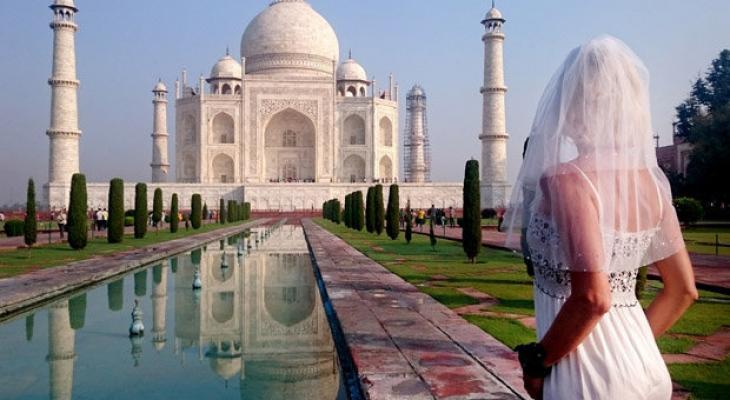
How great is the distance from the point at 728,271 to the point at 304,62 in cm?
2788

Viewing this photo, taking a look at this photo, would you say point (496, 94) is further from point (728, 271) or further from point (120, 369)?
point (120, 369)

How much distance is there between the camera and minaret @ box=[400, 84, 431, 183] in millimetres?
39594

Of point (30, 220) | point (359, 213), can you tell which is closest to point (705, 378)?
point (30, 220)

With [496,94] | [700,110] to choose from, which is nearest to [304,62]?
[496,94]

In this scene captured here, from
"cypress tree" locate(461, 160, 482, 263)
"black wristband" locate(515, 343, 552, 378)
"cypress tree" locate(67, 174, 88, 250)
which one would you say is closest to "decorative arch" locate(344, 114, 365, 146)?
"cypress tree" locate(67, 174, 88, 250)

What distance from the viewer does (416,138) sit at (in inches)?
1560

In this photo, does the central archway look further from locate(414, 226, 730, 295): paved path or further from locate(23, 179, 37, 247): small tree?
locate(414, 226, 730, 295): paved path

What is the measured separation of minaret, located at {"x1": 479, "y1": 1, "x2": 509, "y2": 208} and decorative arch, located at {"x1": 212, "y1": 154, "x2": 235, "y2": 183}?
11.3 meters

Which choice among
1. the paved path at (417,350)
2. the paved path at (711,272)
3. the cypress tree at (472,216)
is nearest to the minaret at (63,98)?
the cypress tree at (472,216)

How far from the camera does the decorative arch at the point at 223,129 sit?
104ft

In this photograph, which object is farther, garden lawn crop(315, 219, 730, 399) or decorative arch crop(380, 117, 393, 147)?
decorative arch crop(380, 117, 393, 147)

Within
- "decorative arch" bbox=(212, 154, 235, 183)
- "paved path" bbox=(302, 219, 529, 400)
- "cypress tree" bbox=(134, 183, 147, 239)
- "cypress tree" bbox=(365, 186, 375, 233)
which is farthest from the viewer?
"decorative arch" bbox=(212, 154, 235, 183)

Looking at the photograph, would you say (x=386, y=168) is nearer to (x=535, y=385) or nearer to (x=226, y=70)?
(x=226, y=70)

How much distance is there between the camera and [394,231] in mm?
13109
